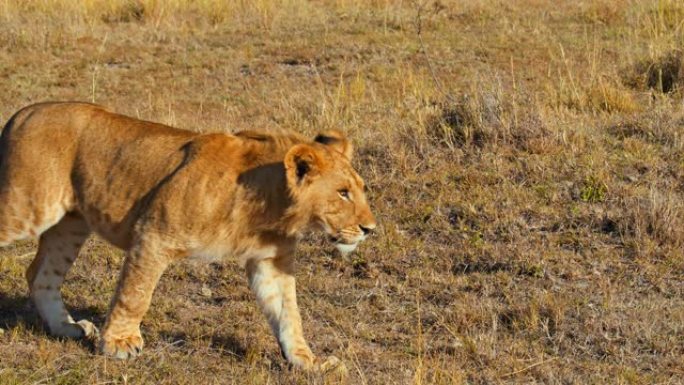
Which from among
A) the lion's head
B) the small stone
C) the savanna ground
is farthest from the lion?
the small stone

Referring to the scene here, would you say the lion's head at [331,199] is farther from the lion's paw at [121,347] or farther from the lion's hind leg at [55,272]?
the lion's hind leg at [55,272]

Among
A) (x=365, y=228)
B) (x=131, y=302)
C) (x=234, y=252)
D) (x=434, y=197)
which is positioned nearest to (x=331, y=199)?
(x=365, y=228)

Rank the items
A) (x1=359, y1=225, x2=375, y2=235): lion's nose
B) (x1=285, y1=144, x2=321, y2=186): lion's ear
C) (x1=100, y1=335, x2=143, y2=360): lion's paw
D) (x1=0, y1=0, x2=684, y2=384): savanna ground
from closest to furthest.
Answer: (x1=285, y1=144, x2=321, y2=186): lion's ear → (x1=359, y1=225, x2=375, y2=235): lion's nose → (x1=100, y1=335, x2=143, y2=360): lion's paw → (x1=0, y1=0, x2=684, y2=384): savanna ground

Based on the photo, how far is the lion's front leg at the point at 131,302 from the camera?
5273 millimetres

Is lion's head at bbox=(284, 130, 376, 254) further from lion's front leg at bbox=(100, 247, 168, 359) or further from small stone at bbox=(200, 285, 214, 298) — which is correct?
small stone at bbox=(200, 285, 214, 298)

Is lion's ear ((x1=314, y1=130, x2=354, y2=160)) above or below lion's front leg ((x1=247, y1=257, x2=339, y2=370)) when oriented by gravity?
above

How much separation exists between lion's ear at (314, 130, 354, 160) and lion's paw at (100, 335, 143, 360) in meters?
1.34

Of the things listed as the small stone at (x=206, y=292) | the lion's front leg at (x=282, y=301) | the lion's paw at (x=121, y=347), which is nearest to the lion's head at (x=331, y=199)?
the lion's front leg at (x=282, y=301)

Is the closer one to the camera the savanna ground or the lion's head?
the lion's head

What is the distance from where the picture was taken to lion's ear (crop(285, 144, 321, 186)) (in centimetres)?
506

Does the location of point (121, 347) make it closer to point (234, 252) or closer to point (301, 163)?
point (234, 252)

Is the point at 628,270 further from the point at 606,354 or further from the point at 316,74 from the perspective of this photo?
the point at 316,74

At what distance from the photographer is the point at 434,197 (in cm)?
788

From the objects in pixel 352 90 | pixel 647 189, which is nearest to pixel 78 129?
pixel 647 189
